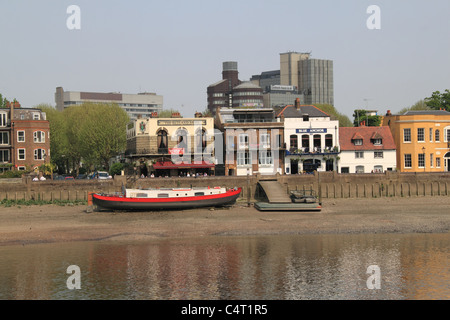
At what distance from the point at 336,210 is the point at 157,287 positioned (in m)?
31.7

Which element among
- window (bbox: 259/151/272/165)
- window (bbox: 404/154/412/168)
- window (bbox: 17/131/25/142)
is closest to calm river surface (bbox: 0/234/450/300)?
window (bbox: 259/151/272/165)

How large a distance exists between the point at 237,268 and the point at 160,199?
890 inches

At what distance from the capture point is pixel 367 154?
83.2 m

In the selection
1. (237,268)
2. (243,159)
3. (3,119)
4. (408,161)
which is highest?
(3,119)

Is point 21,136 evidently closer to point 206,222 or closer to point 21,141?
point 21,141

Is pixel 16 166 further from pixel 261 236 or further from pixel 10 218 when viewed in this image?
pixel 261 236

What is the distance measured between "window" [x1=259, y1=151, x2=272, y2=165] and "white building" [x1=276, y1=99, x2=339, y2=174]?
7.66 feet

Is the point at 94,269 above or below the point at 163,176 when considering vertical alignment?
below

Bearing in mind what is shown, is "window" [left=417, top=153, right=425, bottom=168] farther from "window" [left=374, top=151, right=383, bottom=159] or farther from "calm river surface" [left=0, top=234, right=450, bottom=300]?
"calm river surface" [left=0, top=234, right=450, bottom=300]

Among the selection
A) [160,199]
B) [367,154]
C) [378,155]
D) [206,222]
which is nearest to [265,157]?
[367,154]

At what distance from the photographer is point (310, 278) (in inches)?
1554
